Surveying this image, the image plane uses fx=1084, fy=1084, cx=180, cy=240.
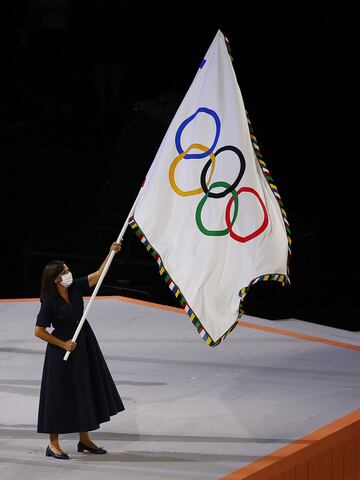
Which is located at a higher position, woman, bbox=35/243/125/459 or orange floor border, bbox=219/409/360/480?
woman, bbox=35/243/125/459

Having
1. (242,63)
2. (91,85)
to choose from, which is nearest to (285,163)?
(242,63)

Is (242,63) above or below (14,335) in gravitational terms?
above

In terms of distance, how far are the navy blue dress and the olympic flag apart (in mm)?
435

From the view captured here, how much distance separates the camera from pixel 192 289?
4.64 meters

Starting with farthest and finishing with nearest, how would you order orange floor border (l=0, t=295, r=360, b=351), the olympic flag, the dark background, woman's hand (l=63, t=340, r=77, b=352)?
the dark background < orange floor border (l=0, t=295, r=360, b=351) < the olympic flag < woman's hand (l=63, t=340, r=77, b=352)

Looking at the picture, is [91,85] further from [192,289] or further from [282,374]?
[192,289]

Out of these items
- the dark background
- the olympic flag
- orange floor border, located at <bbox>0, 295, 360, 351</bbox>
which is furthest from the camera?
the dark background

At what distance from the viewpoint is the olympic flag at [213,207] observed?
4.65 metres

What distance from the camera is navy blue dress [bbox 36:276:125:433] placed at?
4547mm

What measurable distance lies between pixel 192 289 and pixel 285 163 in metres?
3.65

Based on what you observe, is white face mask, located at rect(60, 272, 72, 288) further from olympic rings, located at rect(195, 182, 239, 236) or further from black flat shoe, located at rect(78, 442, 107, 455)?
black flat shoe, located at rect(78, 442, 107, 455)

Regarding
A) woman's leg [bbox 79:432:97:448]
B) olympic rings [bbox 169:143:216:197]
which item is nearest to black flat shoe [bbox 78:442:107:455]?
woman's leg [bbox 79:432:97:448]

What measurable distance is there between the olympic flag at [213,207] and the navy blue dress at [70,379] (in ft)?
1.43

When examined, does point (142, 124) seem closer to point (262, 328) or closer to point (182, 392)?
point (262, 328)
